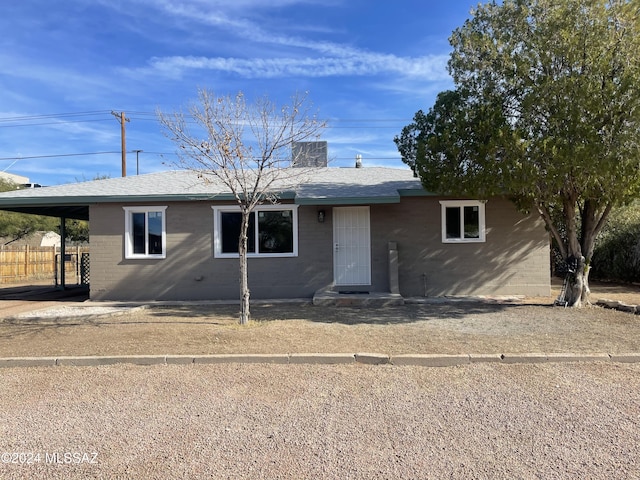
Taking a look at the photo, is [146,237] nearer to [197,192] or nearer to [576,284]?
[197,192]

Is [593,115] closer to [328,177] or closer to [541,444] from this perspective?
[541,444]

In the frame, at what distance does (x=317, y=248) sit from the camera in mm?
12008

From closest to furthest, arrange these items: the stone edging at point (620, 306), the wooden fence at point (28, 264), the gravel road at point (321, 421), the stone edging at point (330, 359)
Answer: the gravel road at point (321, 421)
the stone edging at point (330, 359)
the stone edging at point (620, 306)
the wooden fence at point (28, 264)

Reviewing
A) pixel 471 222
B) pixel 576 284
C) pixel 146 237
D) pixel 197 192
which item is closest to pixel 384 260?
pixel 471 222

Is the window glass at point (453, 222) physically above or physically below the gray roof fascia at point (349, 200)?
below

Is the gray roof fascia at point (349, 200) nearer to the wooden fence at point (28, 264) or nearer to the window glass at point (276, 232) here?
the window glass at point (276, 232)

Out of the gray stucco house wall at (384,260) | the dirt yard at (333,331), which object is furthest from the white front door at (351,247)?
the dirt yard at (333,331)

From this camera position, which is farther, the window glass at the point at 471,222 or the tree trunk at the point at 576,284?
the window glass at the point at 471,222

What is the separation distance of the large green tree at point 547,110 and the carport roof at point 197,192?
2.19m

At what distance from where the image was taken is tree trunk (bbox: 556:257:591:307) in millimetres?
9898

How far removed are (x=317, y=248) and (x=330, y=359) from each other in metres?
6.41

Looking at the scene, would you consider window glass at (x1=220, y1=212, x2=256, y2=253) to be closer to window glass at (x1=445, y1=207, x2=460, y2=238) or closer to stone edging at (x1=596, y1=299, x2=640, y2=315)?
window glass at (x1=445, y1=207, x2=460, y2=238)

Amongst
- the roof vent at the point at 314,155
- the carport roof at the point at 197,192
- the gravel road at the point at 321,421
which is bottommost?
the gravel road at the point at 321,421

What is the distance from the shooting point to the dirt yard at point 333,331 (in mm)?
6316
